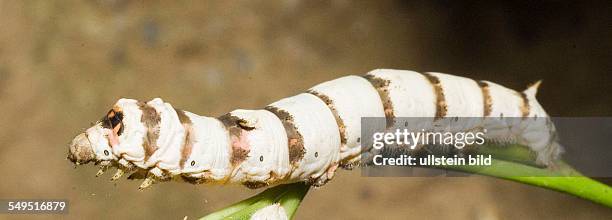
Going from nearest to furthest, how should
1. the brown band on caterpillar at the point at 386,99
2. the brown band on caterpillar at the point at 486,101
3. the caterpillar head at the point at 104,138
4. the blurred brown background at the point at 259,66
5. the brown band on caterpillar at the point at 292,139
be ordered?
1. the caterpillar head at the point at 104,138
2. the brown band on caterpillar at the point at 292,139
3. the brown band on caterpillar at the point at 386,99
4. the brown band on caterpillar at the point at 486,101
5. the blurred brown background at the point at 259,66

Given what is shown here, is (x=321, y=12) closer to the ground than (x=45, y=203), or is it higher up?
higher up

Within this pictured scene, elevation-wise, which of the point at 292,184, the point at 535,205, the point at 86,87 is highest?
the point at 86,87

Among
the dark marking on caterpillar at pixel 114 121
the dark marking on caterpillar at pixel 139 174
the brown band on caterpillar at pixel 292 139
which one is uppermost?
the dark marking on caterpillar at pixel 114 121

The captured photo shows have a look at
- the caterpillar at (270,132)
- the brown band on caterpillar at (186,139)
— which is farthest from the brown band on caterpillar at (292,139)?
the brown band on caterpillar at (186,139)

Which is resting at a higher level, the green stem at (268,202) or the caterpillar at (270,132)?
the caterpillar at (270,132)

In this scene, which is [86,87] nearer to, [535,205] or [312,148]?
[312,148]

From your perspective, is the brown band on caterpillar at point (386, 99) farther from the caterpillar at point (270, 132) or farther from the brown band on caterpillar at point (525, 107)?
the brown band on caterpillar at point (525, 107)

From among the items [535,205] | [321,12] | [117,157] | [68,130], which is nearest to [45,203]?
[68,130]
